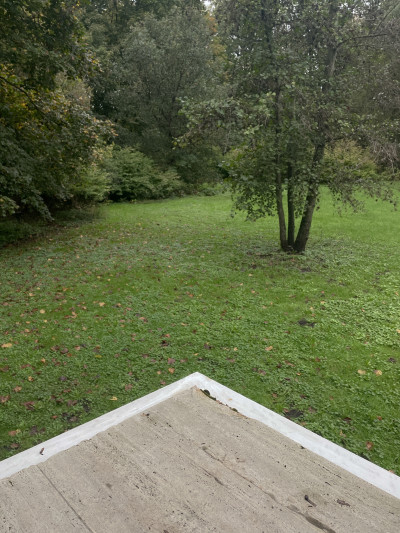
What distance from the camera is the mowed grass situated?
11.8 ft

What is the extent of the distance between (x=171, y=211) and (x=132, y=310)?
9371 mm

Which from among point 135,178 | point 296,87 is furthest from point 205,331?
point 135,178

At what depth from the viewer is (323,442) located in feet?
7.91

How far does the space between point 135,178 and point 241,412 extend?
50.0 ft

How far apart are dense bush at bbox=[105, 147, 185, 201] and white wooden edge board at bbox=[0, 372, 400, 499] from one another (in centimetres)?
1401

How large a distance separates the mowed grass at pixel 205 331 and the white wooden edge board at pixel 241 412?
36.3 inches

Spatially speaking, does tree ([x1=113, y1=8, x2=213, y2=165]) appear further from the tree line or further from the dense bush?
the tree line

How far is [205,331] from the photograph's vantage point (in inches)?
199

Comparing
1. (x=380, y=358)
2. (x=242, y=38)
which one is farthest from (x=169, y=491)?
(x=242, y=38)

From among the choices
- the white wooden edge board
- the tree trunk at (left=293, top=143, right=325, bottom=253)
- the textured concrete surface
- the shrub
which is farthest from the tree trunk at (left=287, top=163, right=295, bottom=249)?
the shrub

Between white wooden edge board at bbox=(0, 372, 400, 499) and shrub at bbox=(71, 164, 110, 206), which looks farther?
shrub at bbox=(71, 164, 110, 206)

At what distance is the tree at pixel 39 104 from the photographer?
730 cm

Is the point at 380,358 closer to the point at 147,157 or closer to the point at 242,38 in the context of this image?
the point at 242,38

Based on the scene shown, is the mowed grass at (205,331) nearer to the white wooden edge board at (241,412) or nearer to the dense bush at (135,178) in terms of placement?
the white wooden edge board at (241,412)
